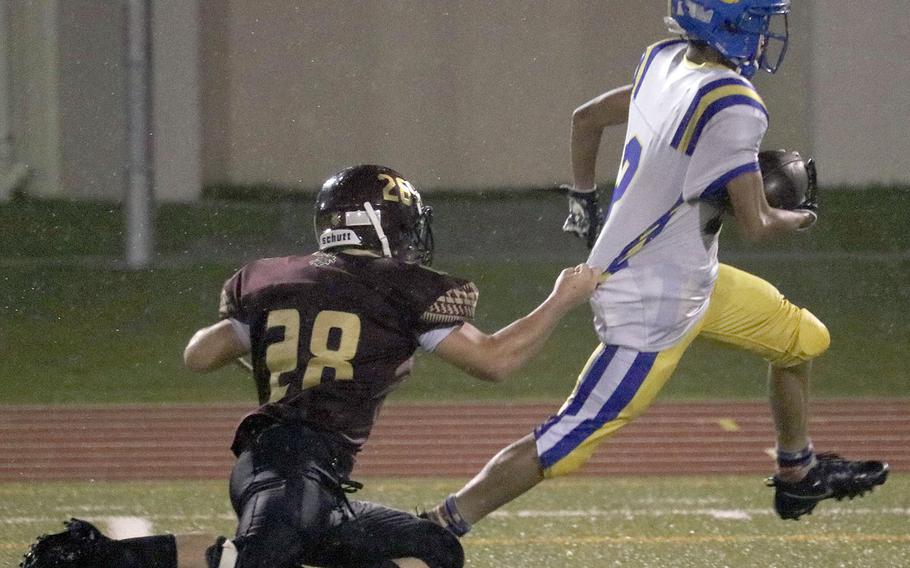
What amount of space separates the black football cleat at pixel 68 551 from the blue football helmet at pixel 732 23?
168 centimetres

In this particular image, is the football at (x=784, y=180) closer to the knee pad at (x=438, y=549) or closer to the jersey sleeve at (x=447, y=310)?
the jersey sleeve at (x=447, y=310)

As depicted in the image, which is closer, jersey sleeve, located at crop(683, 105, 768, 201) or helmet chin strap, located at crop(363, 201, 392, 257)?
helmet chin strap, located at crop(363, 201, 392, 257)

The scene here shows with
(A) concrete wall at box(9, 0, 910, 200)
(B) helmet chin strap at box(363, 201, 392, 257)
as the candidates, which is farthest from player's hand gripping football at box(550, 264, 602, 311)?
(A) concrete wall at box(9, 0, 910, 200)

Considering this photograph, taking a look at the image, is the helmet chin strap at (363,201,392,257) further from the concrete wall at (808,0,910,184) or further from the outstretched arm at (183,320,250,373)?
the concrete wall at (808,0,910,184)

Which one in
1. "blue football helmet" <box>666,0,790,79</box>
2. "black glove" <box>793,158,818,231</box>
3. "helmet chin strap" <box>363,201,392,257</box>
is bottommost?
"black glove" <box>793,158,818,231</box>

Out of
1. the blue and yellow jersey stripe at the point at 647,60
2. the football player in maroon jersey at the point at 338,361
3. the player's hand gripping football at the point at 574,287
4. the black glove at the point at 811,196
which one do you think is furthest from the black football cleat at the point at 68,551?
the black glove at the point at 811,196

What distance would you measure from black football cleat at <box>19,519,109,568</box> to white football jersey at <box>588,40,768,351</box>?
4.26 feet

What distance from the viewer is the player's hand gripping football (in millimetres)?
3094

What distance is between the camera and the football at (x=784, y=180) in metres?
3.67

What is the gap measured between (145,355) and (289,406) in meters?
4.57

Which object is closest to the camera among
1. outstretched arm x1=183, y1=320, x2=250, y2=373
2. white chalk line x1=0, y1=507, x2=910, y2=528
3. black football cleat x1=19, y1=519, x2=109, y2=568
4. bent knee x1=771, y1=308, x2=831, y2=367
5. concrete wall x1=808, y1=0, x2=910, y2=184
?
black football cleat x1=19, y1=519, x2=109, y2=568

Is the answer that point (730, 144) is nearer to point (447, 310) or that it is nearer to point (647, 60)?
point (647, 60)

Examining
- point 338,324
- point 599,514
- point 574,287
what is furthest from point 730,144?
point 599,514

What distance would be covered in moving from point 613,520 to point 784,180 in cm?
124
